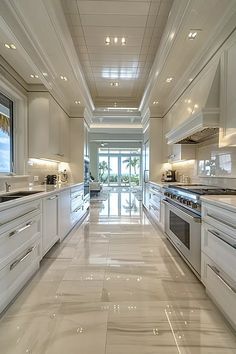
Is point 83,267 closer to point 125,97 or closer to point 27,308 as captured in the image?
point 27,308

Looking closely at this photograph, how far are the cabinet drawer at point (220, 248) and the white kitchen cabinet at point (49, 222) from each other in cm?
181

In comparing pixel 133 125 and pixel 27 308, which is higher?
pixel 133 125

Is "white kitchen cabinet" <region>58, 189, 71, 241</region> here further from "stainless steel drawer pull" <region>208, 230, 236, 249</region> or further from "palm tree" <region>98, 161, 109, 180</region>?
"palm tree" <region>98, 161, 109, 180</region>

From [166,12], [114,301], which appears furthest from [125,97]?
[114,301]

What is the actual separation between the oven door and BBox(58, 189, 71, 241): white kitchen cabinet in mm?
1650

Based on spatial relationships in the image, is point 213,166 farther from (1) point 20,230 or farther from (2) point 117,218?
(2) point 117,218

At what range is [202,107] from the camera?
3.24 m

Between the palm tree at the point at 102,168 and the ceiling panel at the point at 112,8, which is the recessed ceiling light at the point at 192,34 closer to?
the ceiling panel at the point at 112,8

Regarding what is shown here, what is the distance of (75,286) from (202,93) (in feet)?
8.97

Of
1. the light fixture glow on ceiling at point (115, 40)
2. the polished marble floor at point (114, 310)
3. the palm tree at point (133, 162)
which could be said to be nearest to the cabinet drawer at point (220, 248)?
the polished marble floor at point (114, 310)

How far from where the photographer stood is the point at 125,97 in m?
7.32

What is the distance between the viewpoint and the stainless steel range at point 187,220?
264cm

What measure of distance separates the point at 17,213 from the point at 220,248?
1700 millimetres

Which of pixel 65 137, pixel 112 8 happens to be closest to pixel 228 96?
pixel 112 8
